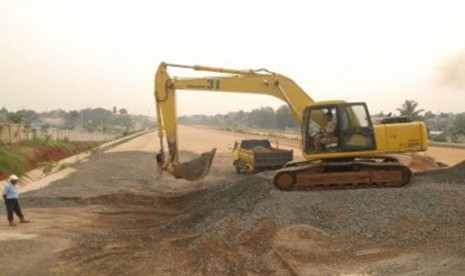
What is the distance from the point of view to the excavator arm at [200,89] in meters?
17.9

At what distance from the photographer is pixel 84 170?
30.7 metres

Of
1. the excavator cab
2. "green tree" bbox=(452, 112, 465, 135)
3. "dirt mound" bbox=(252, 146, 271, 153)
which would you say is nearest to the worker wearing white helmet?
the excavator cab

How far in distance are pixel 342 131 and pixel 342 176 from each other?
1.25 meters

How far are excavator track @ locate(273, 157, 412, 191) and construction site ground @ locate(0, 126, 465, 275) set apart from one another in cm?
43

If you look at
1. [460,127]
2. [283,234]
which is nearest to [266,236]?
[283,234]

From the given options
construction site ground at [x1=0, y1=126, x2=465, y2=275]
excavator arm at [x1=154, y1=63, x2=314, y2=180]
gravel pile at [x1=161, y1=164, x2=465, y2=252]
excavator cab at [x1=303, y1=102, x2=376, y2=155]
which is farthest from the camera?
excavator arm at [x1=154, y1=63, x2=314, y2=180]

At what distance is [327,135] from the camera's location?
1614 centimetres

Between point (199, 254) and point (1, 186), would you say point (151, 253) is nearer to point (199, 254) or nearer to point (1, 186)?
point (199, 254)

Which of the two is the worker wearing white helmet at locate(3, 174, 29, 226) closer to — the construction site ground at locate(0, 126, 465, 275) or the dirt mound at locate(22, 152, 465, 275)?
the construction site ground at locate(0, 126, 465, 275)

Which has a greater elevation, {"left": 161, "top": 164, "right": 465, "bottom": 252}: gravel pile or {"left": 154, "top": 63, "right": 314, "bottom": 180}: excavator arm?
{"left": 154, "top": 63, "right": 314, "bottom": 180}: excavator arm

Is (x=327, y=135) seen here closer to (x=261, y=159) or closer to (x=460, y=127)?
(x=261, y=159)

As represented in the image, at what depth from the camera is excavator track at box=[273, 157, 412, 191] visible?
1567cm

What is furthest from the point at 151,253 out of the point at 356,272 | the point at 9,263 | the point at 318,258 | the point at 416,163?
the point at 416,163

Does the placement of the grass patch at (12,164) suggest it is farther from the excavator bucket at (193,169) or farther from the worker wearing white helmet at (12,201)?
the excavator bucket at (193,169)
